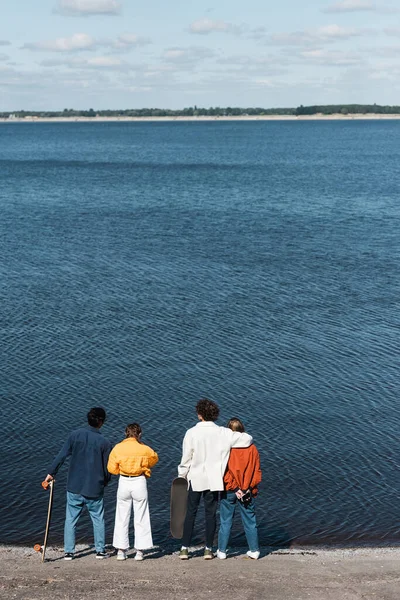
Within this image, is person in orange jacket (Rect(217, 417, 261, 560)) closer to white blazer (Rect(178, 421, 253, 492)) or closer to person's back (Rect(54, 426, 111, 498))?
white blazer (Rect(178, 421, 253, 492))

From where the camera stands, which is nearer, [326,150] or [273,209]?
[273,209]

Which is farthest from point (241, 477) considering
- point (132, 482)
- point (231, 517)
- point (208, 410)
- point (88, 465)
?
point (88, 465)

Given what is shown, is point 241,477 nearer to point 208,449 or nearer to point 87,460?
point 208,449

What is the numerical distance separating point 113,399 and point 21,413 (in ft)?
6.95

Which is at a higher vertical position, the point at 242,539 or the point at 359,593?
the point at 359,593

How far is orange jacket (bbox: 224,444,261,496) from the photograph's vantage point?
10094 mm

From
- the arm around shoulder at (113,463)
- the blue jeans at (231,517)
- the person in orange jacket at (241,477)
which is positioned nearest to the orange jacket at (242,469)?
the person in orange jacket at (241,477)

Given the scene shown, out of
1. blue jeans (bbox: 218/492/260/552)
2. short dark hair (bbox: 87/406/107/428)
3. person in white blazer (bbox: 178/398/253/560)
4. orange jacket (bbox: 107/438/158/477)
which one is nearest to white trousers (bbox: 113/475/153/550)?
orange jacket (bbox: 107/438/158/477)

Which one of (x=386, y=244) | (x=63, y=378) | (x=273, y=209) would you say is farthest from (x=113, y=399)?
(x=273, y=209)

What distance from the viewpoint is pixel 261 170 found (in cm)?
9050

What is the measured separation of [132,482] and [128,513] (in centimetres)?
44

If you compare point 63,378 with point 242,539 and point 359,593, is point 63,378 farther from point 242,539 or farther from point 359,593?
point 359,593

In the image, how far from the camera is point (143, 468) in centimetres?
998

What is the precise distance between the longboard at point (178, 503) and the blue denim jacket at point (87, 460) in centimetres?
82
